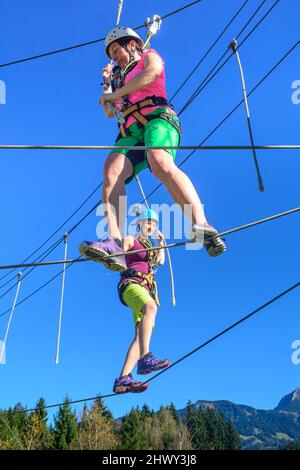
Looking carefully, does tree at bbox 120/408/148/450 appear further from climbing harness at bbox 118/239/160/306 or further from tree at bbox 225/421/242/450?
climbing harness at bbox 118/239/160/306

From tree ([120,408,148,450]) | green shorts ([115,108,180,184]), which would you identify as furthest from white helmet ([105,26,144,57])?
tree ([120,408,148,450])

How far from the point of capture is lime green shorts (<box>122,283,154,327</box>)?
4.89 m

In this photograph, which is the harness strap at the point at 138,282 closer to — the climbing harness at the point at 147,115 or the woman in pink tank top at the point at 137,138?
the woman in pink tank top at the point at 137,138

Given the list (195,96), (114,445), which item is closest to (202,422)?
(114,445)

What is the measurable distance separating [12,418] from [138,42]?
57493 millimetres

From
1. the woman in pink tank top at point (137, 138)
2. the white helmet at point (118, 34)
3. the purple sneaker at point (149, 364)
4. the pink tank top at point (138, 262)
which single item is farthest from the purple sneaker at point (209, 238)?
the white helmet at point (118, 34)

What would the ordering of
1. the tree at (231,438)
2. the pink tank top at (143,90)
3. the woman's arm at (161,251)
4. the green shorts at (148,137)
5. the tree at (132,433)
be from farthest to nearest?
the tree at (231,438) < the tree at (132,433) < the woman's arm at (161,251) < the pink tank top at (143,90) < the green shorts at (148,137)

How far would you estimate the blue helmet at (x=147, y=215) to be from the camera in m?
5.43

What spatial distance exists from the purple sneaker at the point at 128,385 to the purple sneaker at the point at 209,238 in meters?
1.65

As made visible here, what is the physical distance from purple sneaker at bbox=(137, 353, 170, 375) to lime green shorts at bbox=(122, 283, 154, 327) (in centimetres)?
42

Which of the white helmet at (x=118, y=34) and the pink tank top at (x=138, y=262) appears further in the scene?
the pink tank top at (x=138, y=262)

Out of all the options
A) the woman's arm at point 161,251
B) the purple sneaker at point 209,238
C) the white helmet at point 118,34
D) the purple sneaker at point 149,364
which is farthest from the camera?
the woman's arm at point 161,251

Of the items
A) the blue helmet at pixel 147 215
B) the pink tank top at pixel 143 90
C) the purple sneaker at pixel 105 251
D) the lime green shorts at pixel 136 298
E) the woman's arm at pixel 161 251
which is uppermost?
the pink tank top at pixel 143 90

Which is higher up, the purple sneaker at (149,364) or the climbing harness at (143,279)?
the climbing harness at (143,279)
